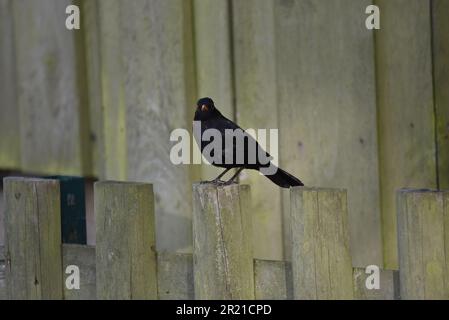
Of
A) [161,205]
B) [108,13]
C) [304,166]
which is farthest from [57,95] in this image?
[304,166]

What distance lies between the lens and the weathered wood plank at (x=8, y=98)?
558 centimetres

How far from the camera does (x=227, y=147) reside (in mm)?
4148

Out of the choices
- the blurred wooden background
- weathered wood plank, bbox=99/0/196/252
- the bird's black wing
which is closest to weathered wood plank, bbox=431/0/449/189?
the blurred wooden background

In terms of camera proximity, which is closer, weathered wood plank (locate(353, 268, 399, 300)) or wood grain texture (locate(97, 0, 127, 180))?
weathered wood plank (locate(353, 268, 399, 300))

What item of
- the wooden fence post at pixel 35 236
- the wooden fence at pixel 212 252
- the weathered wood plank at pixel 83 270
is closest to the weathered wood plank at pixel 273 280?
the wooden fence at pixel 212 252

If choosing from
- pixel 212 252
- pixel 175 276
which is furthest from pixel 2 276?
pixel 212 252

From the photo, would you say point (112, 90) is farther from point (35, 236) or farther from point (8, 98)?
point (35, 236)

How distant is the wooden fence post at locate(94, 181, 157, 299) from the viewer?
3.23 metres

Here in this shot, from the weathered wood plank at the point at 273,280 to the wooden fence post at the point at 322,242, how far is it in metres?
0.08

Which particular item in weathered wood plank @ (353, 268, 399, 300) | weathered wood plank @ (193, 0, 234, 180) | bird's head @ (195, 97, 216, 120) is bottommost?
weathered wood plank @ (353, 268, 399, 300)

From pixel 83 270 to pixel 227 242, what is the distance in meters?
0.64

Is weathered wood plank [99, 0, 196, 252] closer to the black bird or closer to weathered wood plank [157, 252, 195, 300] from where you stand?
the black bird

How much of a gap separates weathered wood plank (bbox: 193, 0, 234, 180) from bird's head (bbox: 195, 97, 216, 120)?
11.8 inches

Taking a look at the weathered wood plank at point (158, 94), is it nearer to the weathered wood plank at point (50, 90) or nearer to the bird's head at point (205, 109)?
the bird's head at point (205, 109)
